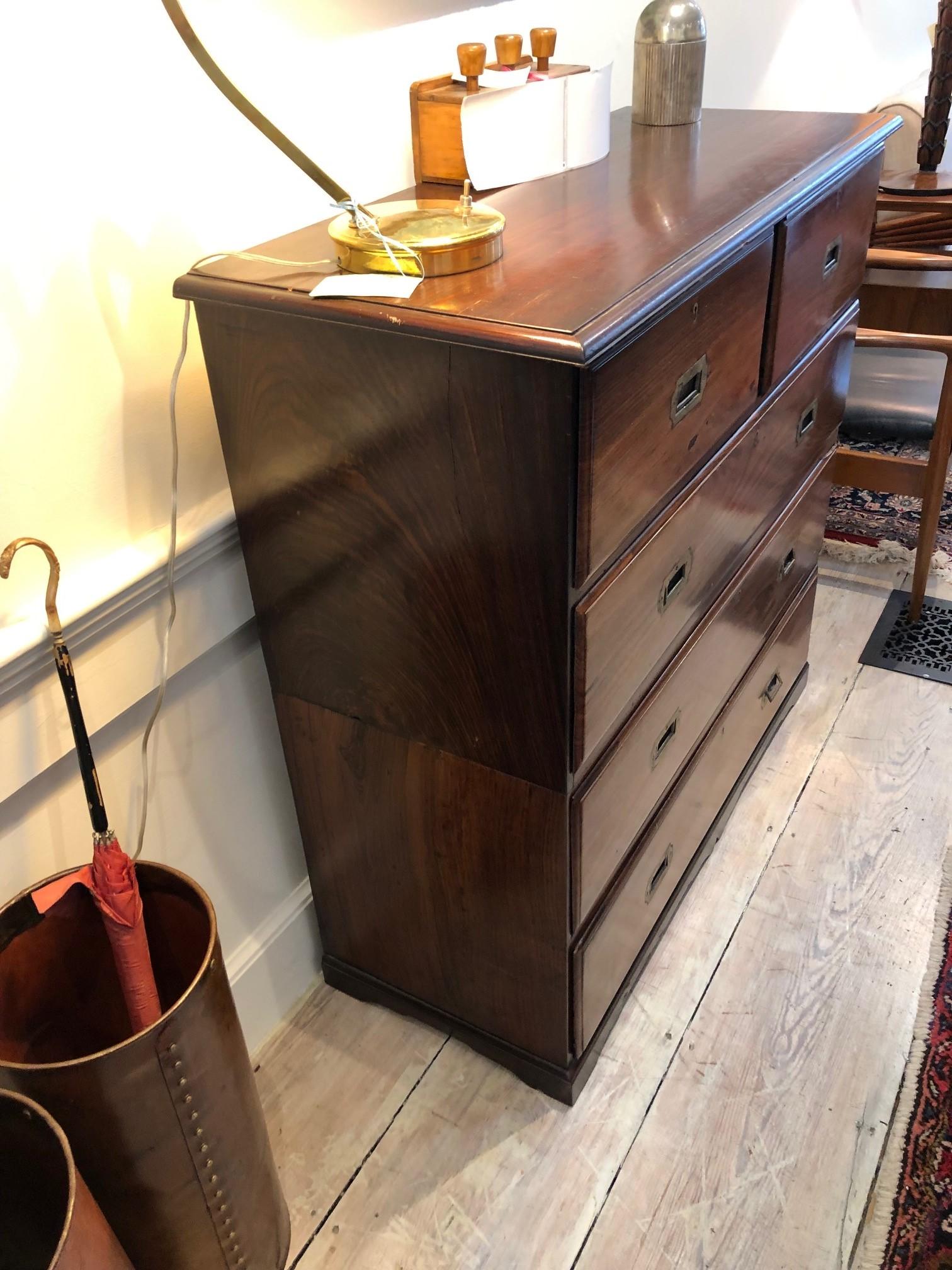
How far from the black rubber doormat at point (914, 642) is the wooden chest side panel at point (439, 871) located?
1131 mm

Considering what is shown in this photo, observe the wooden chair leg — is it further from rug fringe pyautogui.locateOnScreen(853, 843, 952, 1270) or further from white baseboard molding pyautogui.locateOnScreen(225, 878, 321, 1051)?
white baseboard molding pyautogui.locateOnScreen(225, 878, 321, 1051)

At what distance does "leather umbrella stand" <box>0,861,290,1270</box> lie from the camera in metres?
0.83

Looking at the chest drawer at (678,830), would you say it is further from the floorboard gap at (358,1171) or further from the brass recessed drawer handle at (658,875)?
the floorboard gap at (358,1171)

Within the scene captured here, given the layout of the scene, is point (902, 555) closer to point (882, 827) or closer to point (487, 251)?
point (882, 827)

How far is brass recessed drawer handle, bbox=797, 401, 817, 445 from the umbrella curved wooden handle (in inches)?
38.7

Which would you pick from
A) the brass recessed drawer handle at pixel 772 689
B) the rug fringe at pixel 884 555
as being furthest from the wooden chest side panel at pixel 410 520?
the rug fringe at pixel 884 555

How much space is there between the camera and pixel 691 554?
1.10 meters

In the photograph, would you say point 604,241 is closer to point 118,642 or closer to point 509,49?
point 509,49

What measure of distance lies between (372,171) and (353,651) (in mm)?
573

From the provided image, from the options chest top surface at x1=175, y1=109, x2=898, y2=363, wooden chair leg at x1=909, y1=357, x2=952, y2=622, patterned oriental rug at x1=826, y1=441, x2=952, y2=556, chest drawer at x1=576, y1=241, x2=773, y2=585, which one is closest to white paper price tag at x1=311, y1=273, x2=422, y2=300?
chest top surface at x1=175, y1=109, x2=898, y2=363

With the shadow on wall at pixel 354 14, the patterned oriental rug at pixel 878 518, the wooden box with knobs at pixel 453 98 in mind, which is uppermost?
the shadow on wall at pixel 354 14

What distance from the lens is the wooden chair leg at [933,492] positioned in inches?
71.4

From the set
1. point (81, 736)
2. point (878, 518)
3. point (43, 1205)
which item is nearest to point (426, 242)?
point (81, 736)

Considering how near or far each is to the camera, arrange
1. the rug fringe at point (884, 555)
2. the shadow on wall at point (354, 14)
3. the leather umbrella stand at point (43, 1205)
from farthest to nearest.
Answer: the rug fringe at point (884, 555) → the shadow on wall at point (354, 14) → the leather umbrella stand at point (43, 1205)
